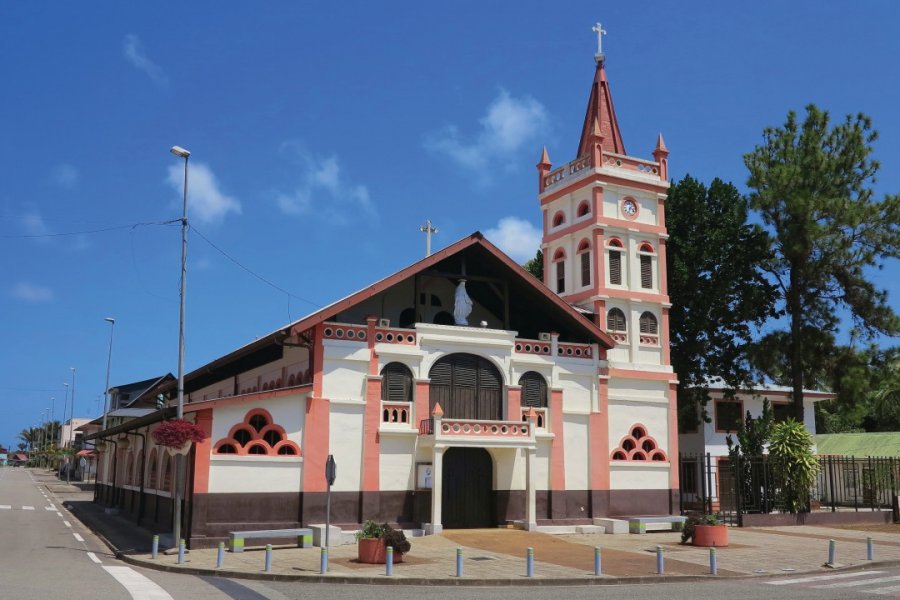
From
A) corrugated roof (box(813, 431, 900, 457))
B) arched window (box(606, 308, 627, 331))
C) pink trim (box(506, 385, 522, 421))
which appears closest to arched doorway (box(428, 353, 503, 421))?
pink trim (box(506, 385, 522, 421))

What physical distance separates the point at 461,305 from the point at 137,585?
618 inches

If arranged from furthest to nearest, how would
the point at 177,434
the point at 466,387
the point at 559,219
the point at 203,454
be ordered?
the point at 559,219 → the point at 466,387 → the point at 203,454 → the point at 177,434

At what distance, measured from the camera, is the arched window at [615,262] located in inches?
1325

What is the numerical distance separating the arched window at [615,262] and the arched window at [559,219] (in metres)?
2.67

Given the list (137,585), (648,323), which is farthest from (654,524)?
(137,585)

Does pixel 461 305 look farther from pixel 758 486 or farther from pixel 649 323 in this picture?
pixel 758 486

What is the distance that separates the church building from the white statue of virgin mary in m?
0.08

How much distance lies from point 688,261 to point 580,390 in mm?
11449

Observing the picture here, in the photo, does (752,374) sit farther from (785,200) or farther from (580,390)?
(580,390)

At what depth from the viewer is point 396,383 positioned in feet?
94.1

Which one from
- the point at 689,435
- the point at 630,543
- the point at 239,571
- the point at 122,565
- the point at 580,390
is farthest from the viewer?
the point at 689,435

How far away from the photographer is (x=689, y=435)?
44469 mm

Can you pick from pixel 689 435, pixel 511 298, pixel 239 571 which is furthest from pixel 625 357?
pixel 239 571

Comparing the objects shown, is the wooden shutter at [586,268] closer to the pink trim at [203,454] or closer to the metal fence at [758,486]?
the metal fence at [758,486]
